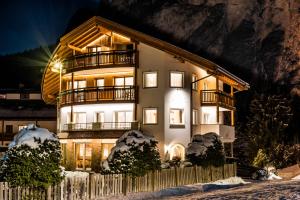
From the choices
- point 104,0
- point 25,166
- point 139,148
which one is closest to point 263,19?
point 104,0

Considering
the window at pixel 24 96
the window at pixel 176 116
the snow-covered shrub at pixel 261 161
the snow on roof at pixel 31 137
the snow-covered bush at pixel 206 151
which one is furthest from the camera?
the window at pixel 24 96

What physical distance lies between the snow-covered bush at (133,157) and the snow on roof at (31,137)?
5927mm

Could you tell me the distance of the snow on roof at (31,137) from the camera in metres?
19.5

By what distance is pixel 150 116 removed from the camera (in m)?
38.2

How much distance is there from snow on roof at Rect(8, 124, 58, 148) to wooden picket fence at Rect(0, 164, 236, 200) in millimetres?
1799

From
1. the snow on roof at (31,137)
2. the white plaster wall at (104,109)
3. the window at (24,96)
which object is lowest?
the snow on roof at (31,137)

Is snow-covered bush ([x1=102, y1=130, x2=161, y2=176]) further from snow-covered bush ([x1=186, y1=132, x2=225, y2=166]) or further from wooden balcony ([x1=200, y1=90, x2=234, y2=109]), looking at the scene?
wooden balcony ([x1=200, y1=90, x2=234, y2=109])

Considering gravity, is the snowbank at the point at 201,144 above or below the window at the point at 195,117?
A: below

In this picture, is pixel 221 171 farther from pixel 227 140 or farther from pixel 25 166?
pixel 25 166

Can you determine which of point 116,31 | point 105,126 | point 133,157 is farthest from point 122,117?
point 133,157

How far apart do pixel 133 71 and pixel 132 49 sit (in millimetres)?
1848

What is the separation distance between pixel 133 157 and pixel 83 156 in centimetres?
1515

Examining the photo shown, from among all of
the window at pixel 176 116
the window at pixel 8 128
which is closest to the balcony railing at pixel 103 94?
the window at pixel 176 116

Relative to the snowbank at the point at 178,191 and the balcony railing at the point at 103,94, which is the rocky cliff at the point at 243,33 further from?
the snowbank at the point at 178,191
